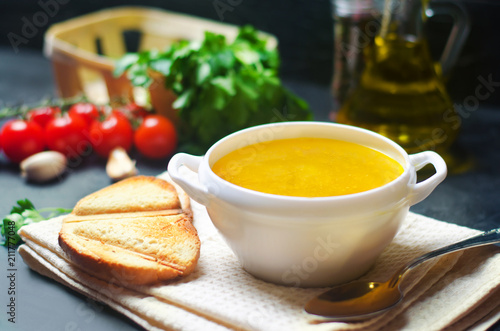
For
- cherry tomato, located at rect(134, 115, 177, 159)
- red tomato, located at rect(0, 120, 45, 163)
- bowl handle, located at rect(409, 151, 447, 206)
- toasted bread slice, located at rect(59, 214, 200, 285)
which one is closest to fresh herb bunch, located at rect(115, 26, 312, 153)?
cherry tomato, located at rect(134, 115, 177, 159)

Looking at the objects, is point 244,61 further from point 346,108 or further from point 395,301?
point 395,301

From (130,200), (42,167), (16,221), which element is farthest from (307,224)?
(42,167)

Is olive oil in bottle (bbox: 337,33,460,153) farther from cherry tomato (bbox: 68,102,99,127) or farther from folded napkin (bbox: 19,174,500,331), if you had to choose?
cherry tomato (bbox: 68,102,99,127)

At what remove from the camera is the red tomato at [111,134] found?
1.54m

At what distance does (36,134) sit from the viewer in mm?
1565

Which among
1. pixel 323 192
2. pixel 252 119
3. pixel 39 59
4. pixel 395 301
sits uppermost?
pixel 323 192

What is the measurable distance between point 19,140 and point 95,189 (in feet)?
1.04

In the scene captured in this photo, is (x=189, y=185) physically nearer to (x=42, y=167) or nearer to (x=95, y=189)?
(x=95, y=189)

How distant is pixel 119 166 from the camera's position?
4.73 feet

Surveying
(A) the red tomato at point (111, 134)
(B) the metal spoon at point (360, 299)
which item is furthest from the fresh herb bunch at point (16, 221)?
(B) the metal spoon at point (360, 299)

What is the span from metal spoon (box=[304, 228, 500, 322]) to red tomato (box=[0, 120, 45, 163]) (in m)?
1.07

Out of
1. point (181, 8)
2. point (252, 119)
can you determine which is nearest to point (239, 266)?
point (252, 119)

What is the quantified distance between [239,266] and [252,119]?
68cm

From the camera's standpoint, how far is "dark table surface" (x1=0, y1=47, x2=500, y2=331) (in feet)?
2.85
